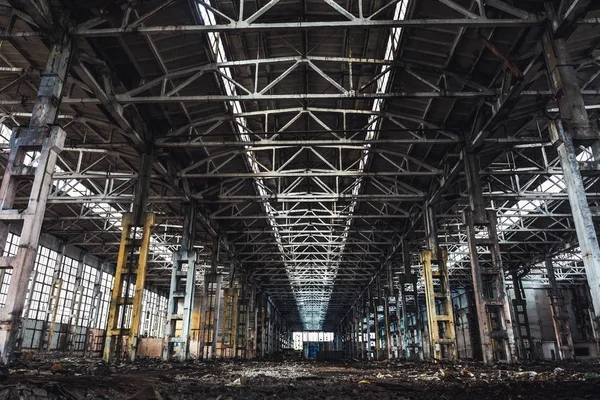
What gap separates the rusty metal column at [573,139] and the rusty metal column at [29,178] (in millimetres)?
11701

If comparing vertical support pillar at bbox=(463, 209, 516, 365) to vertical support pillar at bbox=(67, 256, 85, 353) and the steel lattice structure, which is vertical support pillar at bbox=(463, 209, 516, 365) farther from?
vertical support pillar at bbox=(67, 256, 85, 353)

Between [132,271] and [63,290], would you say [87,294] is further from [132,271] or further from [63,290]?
[132,271]

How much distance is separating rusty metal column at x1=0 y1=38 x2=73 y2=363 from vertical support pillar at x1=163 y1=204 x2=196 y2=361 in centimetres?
990

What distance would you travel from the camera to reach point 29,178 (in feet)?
29.2

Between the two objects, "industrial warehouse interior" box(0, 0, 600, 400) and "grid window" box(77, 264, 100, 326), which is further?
"grid window" box(77, 264, 100, 326)

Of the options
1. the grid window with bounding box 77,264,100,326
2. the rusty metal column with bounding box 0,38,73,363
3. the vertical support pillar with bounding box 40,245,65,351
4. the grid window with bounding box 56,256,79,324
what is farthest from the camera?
the grid window with bounding box 77,264,100,326

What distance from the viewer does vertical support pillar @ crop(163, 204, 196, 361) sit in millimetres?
17359

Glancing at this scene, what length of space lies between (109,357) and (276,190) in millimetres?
12270

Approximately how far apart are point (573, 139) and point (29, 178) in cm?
1263

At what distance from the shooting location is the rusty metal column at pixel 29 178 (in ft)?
25.6

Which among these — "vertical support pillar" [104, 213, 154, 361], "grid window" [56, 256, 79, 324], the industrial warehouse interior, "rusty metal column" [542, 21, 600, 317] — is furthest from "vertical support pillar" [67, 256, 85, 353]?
"rusty metal column" [542, 21, 600, 317]

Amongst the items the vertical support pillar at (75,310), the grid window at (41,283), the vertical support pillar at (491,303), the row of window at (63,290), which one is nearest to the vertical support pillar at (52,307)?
the row of window at (63,290)

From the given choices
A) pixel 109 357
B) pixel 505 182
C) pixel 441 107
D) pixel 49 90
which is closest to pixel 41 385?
pixel 49 90

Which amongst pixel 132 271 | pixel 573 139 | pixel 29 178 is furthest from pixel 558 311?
pixel 29 178
